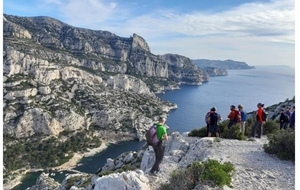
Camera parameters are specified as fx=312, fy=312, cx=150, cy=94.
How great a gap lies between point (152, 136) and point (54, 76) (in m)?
115

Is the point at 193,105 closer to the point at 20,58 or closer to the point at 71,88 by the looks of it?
the point at 71,88

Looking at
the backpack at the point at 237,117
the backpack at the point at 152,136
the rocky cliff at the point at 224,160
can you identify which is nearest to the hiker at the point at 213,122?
the backpack at the point at 237,117

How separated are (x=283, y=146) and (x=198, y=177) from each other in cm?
488

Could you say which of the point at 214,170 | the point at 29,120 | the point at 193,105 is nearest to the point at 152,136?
the point at 214,170

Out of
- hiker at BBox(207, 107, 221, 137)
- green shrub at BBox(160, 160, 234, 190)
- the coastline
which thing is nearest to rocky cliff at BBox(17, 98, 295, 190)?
green shrub at BBox(160, 160, 234, 190)

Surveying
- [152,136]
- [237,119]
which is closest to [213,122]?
[237,119]

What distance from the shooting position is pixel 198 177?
31.4 ft

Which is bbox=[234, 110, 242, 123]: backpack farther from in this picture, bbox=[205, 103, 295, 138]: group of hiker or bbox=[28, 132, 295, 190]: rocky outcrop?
bbox=[28, 132, 295, 190]: rocky outcrop

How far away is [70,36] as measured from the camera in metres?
188

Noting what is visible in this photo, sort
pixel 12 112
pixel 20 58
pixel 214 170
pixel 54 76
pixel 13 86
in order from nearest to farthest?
pixel 214 170
pixel 12 112
pixel 13 86
pixel 20 58
pixel 54 76

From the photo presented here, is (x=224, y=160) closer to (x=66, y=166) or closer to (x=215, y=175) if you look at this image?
(x=215, y=175)

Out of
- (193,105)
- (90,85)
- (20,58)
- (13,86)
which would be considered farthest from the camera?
(193,105)

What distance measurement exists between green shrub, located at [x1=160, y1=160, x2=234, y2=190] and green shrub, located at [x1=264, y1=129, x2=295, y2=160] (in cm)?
365

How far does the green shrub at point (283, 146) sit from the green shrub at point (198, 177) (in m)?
3.65
